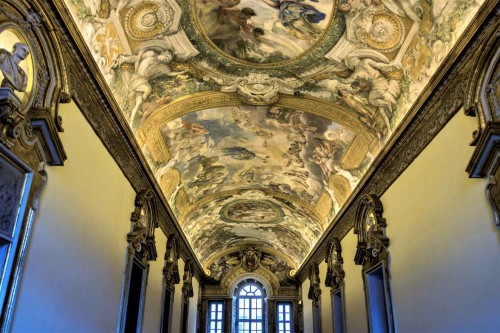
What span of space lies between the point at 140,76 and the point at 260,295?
69.8 ft

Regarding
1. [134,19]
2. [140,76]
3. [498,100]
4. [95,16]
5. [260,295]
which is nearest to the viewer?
[498,100]

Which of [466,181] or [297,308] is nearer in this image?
[466,181]

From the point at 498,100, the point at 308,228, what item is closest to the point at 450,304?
the point at 498,100

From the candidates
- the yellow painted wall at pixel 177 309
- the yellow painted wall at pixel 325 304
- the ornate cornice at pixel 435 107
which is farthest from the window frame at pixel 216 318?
the ornate cornice at pixel 435 107

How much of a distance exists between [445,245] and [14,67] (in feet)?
22.8

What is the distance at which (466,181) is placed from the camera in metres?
7.06

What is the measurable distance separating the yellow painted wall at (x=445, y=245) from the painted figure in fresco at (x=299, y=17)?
138 inches

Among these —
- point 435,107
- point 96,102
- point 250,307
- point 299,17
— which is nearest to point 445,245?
point 435,107

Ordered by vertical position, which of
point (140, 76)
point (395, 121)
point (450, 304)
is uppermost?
point (140, 76)

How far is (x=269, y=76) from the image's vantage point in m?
11.6

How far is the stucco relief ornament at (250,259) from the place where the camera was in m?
→ 28.5

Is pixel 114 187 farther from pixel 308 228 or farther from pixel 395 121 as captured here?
pixel 308 228

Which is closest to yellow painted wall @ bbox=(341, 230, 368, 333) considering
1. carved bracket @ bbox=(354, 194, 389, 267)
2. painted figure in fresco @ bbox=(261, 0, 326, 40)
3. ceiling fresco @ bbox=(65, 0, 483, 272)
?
carved bracket @ bbox=(354, 194, 389, 267)

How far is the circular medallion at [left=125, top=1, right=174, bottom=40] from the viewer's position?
9.10 meters
